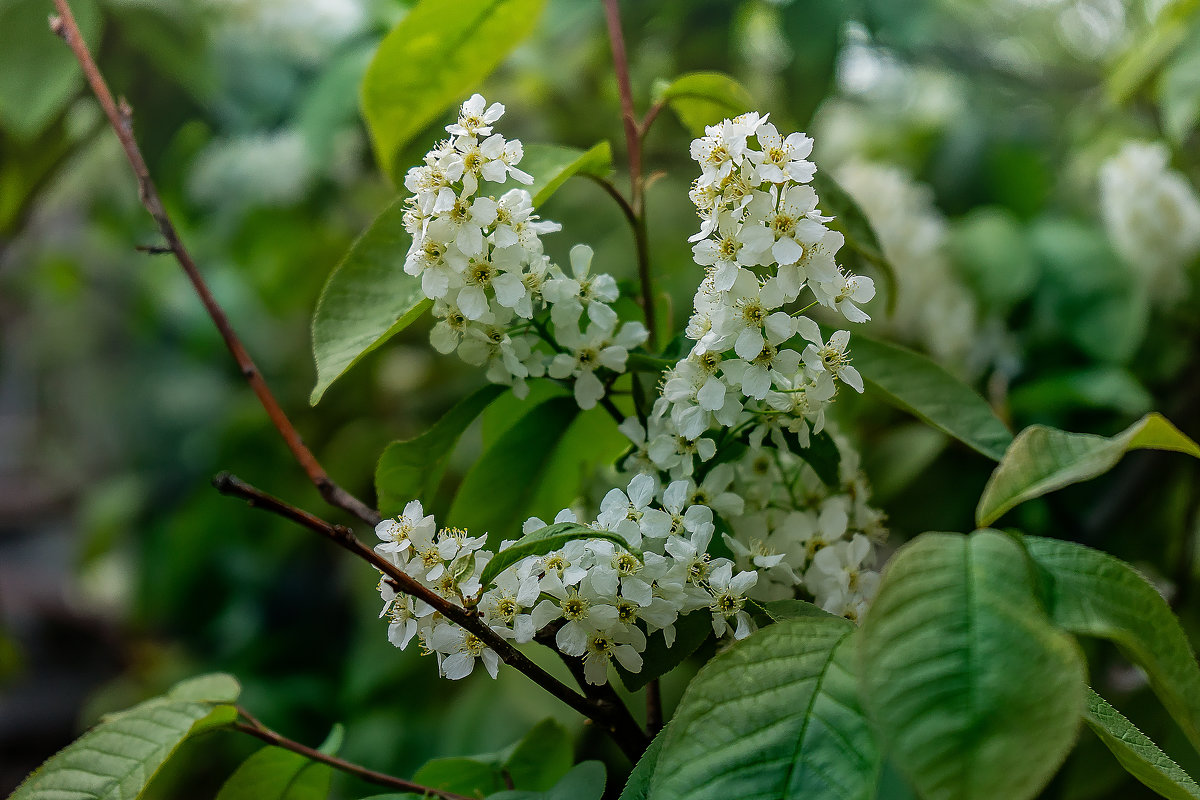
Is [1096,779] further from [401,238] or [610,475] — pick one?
[401,238]

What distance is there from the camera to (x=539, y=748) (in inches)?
19.2

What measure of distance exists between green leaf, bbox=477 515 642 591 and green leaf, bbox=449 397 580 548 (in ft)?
0.40

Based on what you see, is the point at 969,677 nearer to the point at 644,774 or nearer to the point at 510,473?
the point at 644,774

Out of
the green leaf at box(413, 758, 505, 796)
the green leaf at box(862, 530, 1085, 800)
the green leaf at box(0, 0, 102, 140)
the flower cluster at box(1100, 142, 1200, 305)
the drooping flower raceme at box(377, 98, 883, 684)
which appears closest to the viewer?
the green leaf at box(862, 530, 1085, 800)

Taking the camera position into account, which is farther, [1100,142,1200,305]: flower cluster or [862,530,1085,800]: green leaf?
[1100,142,1200,305]: flower cluster

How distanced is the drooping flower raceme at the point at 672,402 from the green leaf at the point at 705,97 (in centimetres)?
16

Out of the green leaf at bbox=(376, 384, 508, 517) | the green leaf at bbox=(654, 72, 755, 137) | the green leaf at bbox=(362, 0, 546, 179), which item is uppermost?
the green leaf at bbox=(362, 0, 546, 179)

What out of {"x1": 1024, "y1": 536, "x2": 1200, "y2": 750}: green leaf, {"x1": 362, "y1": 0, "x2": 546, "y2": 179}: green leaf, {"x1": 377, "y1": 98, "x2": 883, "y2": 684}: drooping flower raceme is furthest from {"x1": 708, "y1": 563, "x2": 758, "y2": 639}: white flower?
{"x1": 362, "y1": 0, "x2": 546, "y2": 179}: green leaf

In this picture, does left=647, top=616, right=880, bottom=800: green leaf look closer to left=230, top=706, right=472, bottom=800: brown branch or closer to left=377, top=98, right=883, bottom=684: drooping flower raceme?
left=377, top=98, right=883, bottom=684: drooping flower raceme

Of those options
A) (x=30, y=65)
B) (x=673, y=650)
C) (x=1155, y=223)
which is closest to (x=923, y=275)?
(x=1155, y=223)

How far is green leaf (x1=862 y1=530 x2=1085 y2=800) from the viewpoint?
0.82 ft

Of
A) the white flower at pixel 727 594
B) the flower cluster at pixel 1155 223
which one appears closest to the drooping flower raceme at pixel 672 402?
the white flower at pixel 727 594

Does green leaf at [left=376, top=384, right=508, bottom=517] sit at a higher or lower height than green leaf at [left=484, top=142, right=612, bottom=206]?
lower

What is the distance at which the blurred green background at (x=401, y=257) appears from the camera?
89cm
